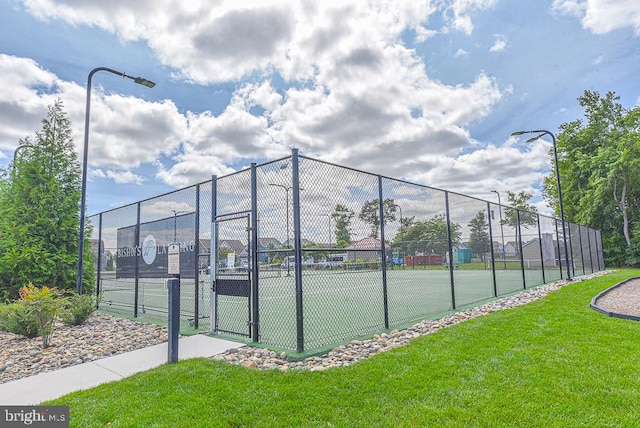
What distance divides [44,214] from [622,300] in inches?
542

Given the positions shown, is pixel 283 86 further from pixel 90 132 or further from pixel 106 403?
pixel 106 403

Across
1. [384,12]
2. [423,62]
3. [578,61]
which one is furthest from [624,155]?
[384,12]

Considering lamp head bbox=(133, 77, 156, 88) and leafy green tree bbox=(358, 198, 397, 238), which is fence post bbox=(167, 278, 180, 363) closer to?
leafy green tree bbox=(358, 198, 397, 238)

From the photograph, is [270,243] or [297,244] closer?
[297,244]

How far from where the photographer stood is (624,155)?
21797mm

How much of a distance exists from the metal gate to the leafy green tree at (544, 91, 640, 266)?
26114 mm

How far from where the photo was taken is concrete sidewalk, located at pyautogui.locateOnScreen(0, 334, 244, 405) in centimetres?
362

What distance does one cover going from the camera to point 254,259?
5.23m

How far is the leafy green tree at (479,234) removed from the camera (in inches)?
385

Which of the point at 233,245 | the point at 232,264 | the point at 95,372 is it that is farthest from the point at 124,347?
the point at 233,245

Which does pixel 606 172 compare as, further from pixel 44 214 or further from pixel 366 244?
pixel 44 214

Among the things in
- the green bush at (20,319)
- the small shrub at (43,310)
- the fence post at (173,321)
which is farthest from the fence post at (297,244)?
the green bush at (20,319)

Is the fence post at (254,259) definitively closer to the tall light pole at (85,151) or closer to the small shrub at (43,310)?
the small shrub at (43,310)

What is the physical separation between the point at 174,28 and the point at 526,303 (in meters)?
9.46
